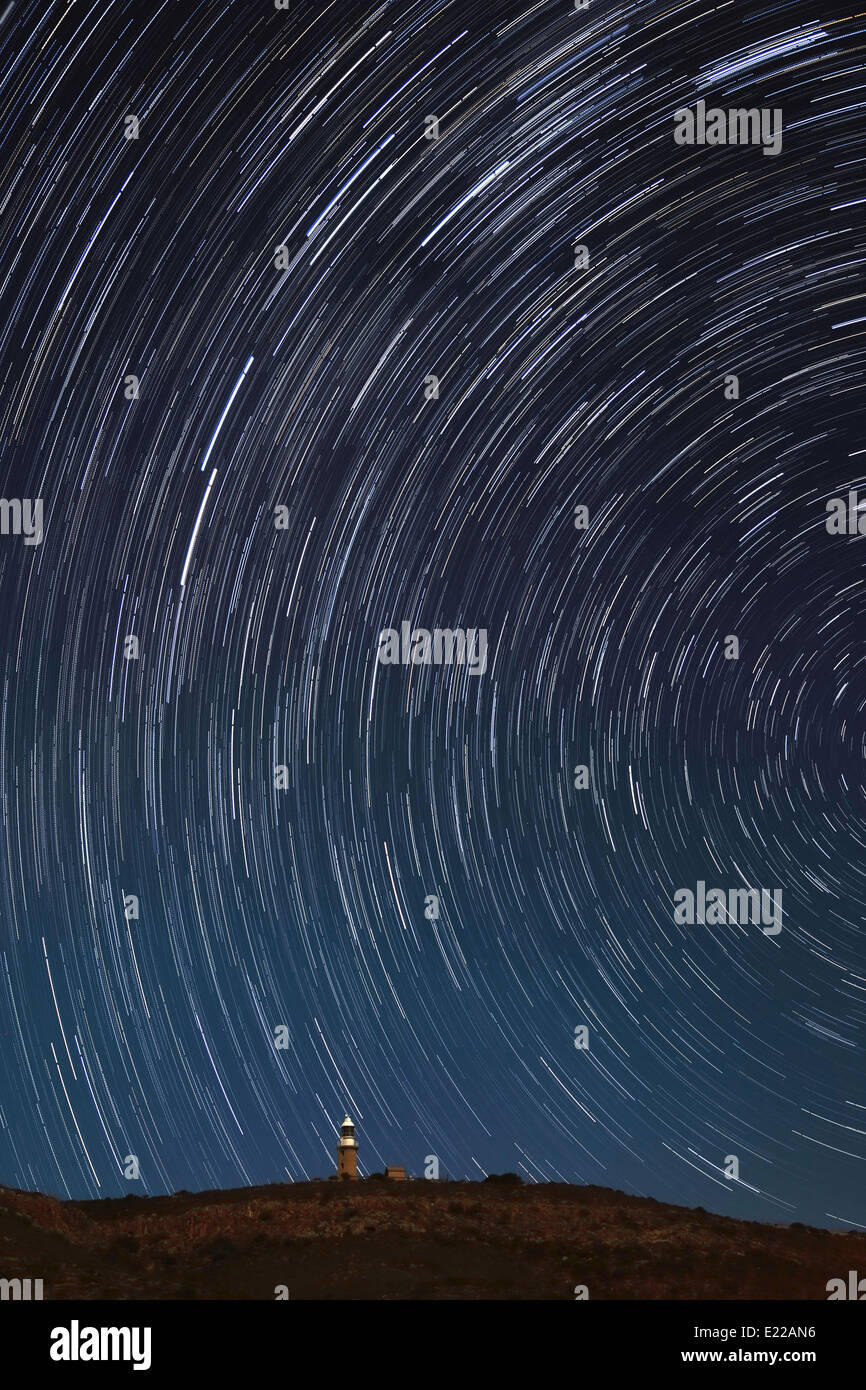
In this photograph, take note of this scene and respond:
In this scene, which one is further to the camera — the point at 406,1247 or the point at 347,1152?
the point at 347,1152

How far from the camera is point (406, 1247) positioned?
1219 inches

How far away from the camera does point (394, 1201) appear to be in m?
35.4

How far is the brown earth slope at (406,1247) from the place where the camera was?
1120 inches

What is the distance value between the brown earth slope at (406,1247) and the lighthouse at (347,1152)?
4969 millimetres

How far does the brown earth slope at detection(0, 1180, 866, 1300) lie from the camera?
93.4ft

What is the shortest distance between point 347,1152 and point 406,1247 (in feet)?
44.1

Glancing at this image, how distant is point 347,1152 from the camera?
4394 cm

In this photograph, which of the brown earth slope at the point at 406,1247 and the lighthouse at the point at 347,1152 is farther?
the lighthouse at the point at 347,1152

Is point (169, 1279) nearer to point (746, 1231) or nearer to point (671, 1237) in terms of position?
point (671, 1237)

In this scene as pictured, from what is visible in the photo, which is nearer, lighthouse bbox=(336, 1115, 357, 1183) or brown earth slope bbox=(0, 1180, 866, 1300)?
brown earth slope bbox=(0, 1180, 866, 1300)

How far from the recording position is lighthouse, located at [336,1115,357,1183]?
141ft

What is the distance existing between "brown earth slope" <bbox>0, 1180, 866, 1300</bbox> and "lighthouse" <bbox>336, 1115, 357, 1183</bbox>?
16.3 feet
